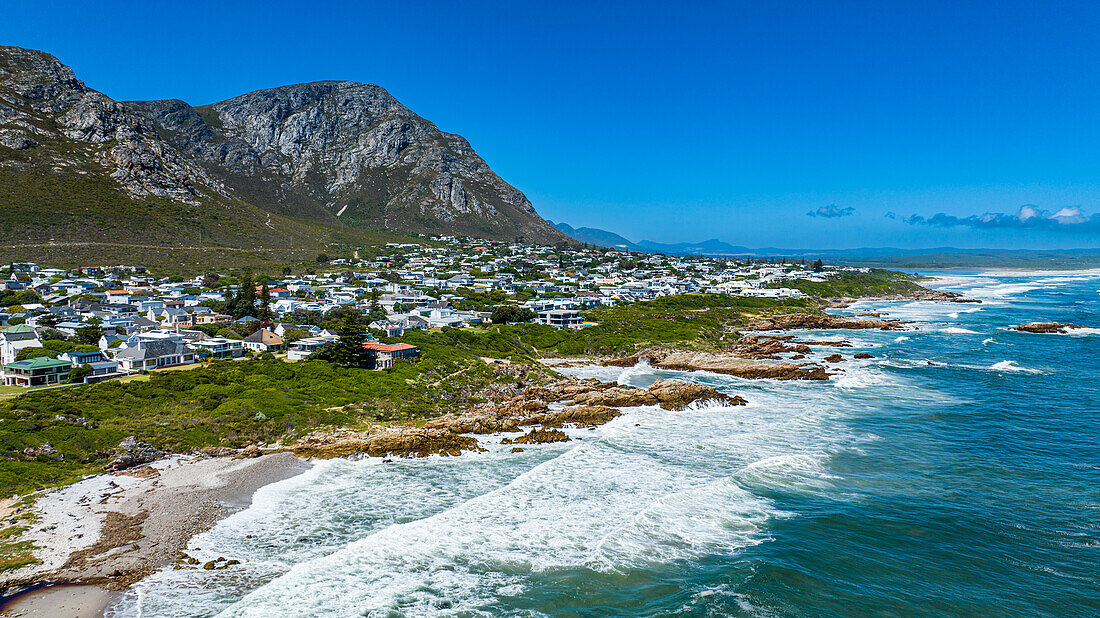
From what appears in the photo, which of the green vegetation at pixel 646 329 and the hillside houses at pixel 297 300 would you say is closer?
the hillside houses at pixel 297 300

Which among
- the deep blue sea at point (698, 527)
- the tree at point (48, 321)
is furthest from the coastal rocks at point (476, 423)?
the tree at point (48, 321)

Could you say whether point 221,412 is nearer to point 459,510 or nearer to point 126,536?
point 126,536

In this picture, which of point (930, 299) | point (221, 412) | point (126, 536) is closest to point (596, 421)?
point (221, 412)

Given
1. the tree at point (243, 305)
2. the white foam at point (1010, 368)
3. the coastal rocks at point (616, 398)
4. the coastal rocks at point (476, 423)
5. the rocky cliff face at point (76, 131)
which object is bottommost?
the coastal rocks at point (476, 423)

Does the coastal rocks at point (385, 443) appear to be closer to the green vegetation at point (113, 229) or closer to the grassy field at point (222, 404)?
the grassy field at point (222, 404)

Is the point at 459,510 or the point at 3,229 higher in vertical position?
the point at 3,229
